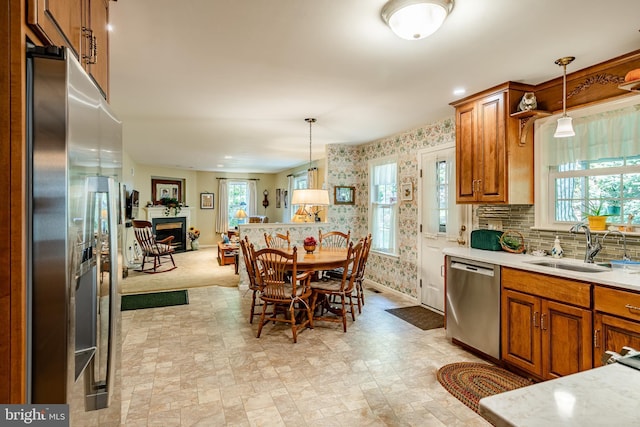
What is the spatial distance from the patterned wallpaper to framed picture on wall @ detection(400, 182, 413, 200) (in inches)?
2.3

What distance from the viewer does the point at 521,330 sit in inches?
106

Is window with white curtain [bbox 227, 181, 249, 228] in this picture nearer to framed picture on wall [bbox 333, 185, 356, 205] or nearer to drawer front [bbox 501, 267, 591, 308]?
framed picture on wall [bbox 333, 185, 356, 205]

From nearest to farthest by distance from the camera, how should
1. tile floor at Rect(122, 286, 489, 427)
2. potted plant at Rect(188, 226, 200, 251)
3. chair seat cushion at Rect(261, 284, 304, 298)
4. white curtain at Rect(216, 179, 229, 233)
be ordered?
tile floor at Rect(122, 286, 489, 427) < chair seat cushion at Rect(261, 284, 304, 298) < potted plant at Rect(188, 226, 200, 251) < white curtain at Rect(216, 179, 229, 233)

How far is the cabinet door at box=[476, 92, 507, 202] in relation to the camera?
123 inches

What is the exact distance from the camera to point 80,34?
1270 mm

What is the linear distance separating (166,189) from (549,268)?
32.1ft

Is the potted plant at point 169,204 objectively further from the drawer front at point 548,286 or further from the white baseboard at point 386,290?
the drawer front at point 548,286

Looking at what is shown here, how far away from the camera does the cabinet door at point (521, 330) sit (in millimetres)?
2584

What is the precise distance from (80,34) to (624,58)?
334 cm

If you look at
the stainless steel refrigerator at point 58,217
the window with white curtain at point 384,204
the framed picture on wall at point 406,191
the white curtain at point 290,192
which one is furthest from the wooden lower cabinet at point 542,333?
the white curtain at point 290,192

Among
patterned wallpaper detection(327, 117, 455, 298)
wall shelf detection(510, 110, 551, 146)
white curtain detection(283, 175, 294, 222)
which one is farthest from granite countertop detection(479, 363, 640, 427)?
white curtain detection(283, 175, 294, 222)

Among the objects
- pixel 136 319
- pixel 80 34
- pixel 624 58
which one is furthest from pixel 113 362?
pixel 624 58

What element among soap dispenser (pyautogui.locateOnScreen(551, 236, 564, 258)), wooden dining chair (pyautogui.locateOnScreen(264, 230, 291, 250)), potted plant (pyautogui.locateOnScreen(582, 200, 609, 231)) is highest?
potted plant (pyautogui.locateOnScreen(582, 200, 609, 231))

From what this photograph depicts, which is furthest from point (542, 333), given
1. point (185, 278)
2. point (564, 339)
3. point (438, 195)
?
point (185, 278)
